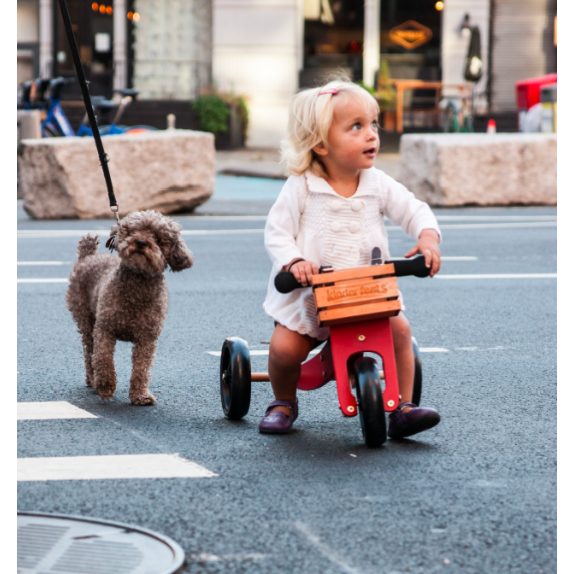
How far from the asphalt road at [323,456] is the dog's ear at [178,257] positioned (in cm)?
65

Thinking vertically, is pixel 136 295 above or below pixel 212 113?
below

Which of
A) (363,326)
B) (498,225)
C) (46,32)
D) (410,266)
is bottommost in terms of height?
(363,326)

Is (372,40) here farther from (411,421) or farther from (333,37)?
(411,421)

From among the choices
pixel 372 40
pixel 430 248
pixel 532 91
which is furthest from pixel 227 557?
pixel 372 40

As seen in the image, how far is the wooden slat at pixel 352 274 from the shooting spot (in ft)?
12.0

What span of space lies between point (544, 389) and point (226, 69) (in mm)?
22419

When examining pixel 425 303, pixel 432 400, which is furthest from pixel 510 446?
pixel 425 303

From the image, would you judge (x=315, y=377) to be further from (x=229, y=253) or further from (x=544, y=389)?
(x=229, y=253)

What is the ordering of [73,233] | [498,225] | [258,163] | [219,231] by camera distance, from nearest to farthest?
[73,233] < [219,231] < [498,225] < [258,163]

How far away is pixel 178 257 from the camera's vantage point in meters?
4.28

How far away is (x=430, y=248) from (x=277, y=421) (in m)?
0.93

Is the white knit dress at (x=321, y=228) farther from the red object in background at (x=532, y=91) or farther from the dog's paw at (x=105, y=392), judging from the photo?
the red object in background at (x=532, y=91)

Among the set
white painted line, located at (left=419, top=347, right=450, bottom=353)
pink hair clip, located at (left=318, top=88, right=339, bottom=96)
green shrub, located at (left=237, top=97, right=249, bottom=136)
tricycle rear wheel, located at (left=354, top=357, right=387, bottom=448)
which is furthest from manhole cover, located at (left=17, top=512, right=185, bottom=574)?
green shrub, located at (left=237, top=97, right=249, bottom=136)

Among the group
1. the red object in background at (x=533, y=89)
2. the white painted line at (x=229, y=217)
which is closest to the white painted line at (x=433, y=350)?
the white painted line at (x=229, y=217)
